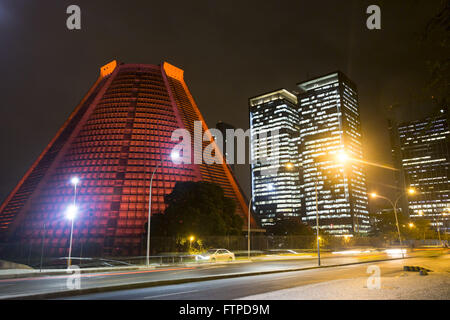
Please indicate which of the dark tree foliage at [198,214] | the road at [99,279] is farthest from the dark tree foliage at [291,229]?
the road at [99,279]

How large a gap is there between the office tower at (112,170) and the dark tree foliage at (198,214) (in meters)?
10.5

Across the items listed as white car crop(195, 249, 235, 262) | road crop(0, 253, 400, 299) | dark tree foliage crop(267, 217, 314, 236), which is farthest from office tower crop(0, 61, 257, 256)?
road crop(0, 253, 400, 299)

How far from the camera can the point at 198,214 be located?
41719mm

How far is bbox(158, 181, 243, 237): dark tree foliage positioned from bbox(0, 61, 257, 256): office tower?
1049 centimetres

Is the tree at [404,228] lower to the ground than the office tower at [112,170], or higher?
lower

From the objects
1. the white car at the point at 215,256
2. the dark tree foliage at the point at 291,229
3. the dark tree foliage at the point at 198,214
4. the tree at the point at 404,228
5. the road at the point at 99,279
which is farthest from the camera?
the tree at the point at 404,228

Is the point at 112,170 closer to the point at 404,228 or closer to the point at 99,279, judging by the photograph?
the point at 99,279

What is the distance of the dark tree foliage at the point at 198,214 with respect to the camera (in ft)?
135

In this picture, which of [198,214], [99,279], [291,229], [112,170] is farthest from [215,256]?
[291,229]

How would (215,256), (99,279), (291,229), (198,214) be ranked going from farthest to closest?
(291,229)
(198,214)
(215,256)
(99,279)

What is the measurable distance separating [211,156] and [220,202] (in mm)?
37214

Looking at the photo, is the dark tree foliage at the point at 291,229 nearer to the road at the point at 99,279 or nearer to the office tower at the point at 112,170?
the office tower at the point at 112,170

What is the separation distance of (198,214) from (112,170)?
101 ft
